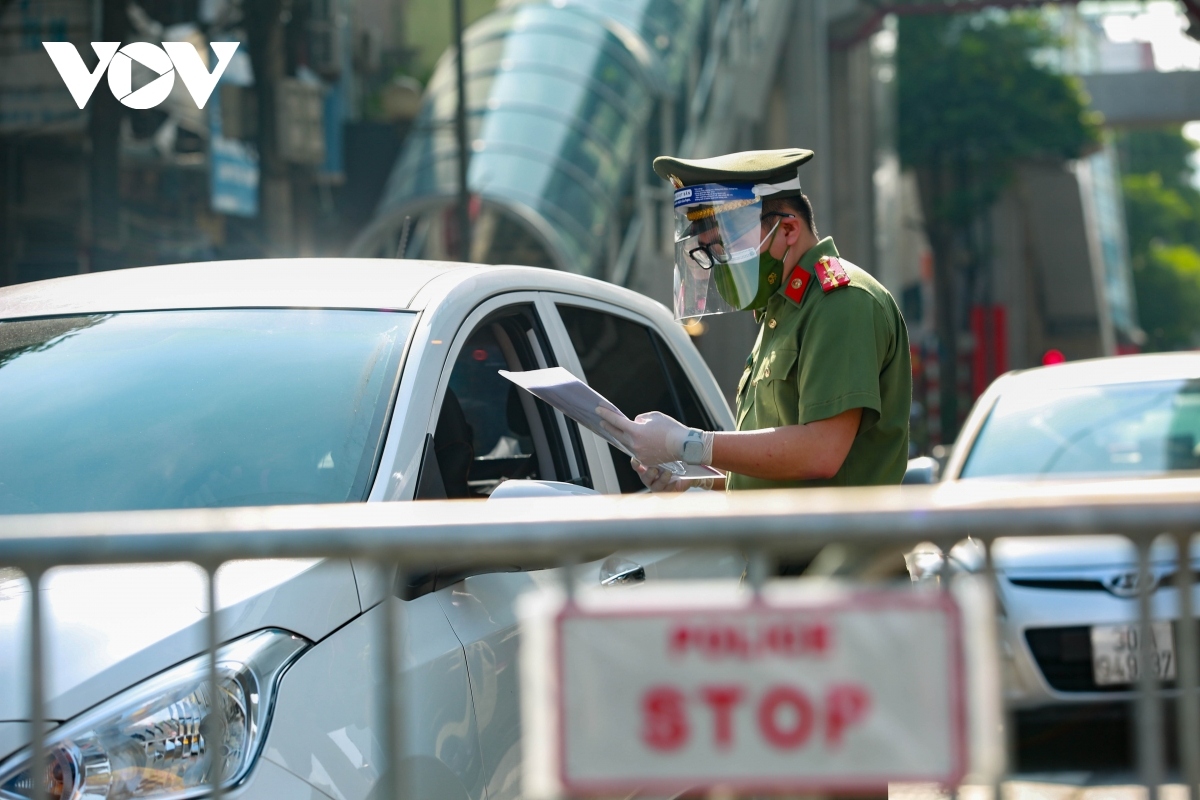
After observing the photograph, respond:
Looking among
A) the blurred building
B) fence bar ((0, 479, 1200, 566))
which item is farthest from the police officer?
the blurred building

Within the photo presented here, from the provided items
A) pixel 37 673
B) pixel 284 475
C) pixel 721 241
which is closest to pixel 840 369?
pixel 721 241

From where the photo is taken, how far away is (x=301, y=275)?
347 centimetres

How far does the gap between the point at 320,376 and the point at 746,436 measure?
0.91 metres

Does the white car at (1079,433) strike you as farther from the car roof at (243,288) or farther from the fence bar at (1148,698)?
the fence bar at (1148,698)

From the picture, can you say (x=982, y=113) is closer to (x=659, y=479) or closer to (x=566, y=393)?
(x=659, y=479)

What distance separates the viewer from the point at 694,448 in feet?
10.2

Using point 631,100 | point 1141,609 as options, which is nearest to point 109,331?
point 1141,609

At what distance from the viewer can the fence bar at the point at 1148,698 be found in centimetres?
156

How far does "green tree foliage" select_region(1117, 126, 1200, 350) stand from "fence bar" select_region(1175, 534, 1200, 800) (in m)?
83.6

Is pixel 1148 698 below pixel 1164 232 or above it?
below

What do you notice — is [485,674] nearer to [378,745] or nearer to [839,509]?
[378,745]

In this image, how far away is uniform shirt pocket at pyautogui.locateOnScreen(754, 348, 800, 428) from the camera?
3.19m

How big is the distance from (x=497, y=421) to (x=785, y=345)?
1.01 meters

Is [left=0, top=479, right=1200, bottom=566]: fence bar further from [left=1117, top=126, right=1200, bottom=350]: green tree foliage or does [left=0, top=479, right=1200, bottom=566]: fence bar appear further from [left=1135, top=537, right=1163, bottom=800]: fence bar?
[left=1117, top=126, right=1200, bottom=350]: green tree foliage
